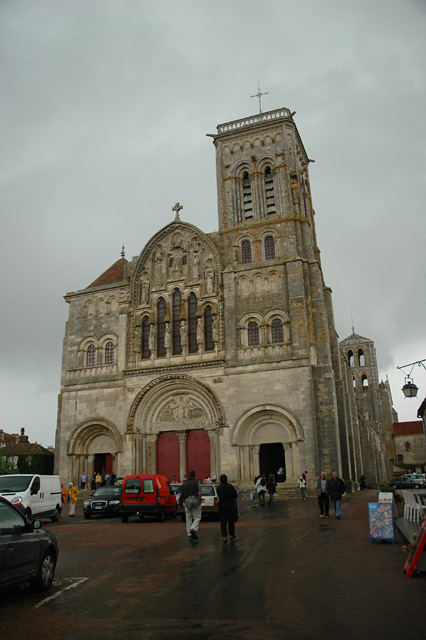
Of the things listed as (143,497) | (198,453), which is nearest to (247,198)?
(198,453)

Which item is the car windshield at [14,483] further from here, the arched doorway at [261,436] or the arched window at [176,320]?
the arched window at [176,320]

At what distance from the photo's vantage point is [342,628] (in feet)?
17.9

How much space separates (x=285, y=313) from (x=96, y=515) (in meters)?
15.1

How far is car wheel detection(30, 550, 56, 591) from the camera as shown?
23.7 feet

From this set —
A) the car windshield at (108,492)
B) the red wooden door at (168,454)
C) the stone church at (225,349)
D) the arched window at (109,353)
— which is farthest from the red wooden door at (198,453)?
the car windshield at (108,492)

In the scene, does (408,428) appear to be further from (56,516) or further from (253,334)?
(56,516)

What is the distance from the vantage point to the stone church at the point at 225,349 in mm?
28828

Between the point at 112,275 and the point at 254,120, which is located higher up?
the point at 254,120

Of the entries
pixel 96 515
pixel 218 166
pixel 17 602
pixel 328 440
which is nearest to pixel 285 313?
pixel 328 440

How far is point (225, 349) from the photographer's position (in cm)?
3072

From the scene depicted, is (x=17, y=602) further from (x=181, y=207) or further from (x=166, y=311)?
(x=181, y=207)

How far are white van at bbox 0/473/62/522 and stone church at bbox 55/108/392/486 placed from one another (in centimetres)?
1176

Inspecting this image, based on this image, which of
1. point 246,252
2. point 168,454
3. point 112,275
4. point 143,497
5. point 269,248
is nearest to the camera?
point 143,497

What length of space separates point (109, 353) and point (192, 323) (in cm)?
608
